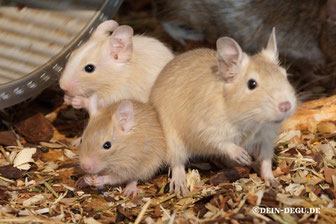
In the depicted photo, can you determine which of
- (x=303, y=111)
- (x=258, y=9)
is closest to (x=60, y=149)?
(x=303, y=111)

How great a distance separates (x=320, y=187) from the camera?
4199mm

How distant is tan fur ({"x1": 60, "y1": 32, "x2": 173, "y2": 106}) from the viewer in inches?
180

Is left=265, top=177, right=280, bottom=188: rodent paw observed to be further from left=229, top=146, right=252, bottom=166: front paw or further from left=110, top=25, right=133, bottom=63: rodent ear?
left=110, top=25, right=133, bottom=63: rodent ear

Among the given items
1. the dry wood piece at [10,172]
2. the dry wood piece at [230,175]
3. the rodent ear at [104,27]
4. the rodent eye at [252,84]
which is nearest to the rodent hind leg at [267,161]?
the dry wood piece at [230,175]

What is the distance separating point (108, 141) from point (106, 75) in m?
0.78

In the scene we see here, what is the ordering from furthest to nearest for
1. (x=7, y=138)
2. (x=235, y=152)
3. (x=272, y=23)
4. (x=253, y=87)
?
(x=272, y=23)
(x=7, y=138)
(x=235, y=152)
(x=253, y=87)

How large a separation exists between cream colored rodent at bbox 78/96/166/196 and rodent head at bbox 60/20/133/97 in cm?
34

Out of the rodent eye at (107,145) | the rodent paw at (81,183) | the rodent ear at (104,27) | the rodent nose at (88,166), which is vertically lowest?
the rodent paw at (81,183)

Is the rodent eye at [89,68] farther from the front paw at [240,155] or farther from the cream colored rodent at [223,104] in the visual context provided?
the front paw at [240,155]

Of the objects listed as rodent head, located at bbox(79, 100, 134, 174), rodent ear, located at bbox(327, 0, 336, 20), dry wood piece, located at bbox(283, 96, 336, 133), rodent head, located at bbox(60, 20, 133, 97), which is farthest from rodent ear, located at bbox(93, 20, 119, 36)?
rodent ear, located at bbox(327, 0, 336, 20)

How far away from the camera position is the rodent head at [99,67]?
4570 millimetres

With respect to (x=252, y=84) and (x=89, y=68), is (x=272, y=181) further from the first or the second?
(x=89, y=68)

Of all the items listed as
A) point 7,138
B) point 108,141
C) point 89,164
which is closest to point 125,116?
point 108,141

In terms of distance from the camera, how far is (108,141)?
13.3ft
